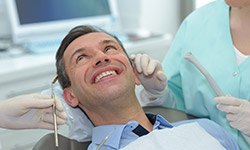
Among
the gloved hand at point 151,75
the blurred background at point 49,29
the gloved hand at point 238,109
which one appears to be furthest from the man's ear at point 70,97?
the blurred background at point 49,29

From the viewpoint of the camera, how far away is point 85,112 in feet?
5.02

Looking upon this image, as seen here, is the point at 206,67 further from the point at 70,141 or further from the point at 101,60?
the point at 70,141

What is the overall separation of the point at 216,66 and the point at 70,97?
1.77 feet

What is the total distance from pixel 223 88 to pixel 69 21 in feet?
5.14

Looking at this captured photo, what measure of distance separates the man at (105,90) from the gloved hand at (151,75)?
0.05 metres

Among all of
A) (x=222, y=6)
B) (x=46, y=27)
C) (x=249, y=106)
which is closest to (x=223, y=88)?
(x=249, y=106)

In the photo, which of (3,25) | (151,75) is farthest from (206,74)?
(3,25)

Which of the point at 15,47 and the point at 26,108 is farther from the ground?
the point at 26,108

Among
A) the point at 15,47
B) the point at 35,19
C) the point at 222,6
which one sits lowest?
the point at 15,47

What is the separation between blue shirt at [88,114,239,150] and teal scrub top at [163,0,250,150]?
7 centimetres

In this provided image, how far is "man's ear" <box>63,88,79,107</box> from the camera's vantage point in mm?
1489

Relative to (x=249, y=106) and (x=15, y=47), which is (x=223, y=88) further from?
(x=15, y=47)

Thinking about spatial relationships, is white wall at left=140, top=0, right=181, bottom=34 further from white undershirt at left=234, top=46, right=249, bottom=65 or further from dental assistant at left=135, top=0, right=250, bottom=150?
white undershirt at left=234, top=46, right=249, bottom=65

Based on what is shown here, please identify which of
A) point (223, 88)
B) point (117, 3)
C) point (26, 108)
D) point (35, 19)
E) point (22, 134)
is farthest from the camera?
point (117, 3)
